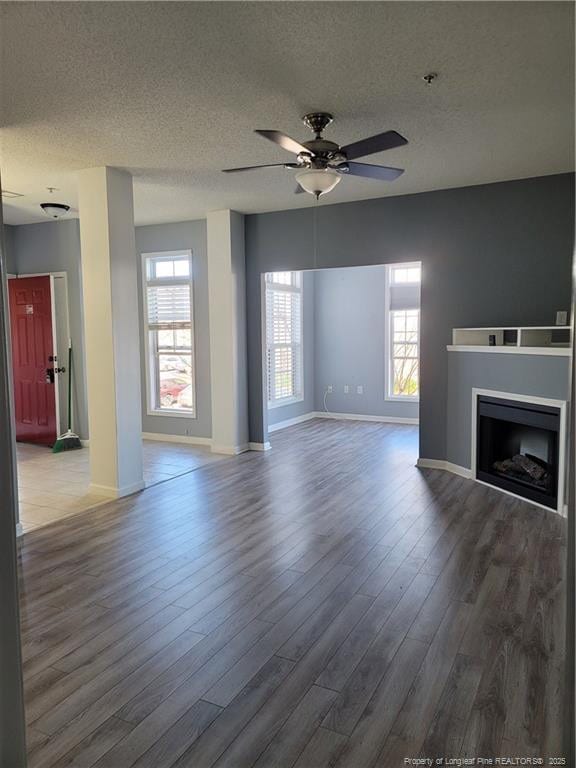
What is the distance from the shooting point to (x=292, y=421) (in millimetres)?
8625

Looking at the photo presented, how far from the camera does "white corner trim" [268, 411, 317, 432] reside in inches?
320

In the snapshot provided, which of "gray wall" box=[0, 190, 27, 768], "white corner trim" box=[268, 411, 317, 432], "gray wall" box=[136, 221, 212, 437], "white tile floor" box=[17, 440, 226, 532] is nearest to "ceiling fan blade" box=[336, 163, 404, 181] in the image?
"gray wall" box=[0, 190, 27, 768]

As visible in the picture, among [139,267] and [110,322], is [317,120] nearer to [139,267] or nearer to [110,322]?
[110,322]

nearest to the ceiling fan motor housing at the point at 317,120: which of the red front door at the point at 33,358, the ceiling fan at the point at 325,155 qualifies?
the ceiling fan at the point at 325,155

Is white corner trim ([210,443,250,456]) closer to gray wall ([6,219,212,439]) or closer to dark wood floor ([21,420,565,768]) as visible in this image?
gray wall ([6,219,212,439])

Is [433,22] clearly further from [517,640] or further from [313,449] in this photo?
[313,449]

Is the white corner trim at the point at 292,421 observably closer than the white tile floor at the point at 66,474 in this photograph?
No

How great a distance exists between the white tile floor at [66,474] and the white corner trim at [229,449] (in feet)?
0.34

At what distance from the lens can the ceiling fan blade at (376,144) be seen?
3.06 meters

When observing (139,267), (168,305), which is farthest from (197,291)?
(139,267)

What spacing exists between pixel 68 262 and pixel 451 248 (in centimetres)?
488

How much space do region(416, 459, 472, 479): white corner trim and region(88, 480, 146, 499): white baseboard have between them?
2949 millimetres

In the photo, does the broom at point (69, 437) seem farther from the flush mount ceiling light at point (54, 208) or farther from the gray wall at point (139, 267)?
the flush mount ceiling light at point (54, 208)

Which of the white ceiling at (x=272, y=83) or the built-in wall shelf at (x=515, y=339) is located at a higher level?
the white ceiling at (x=272, y=83)
